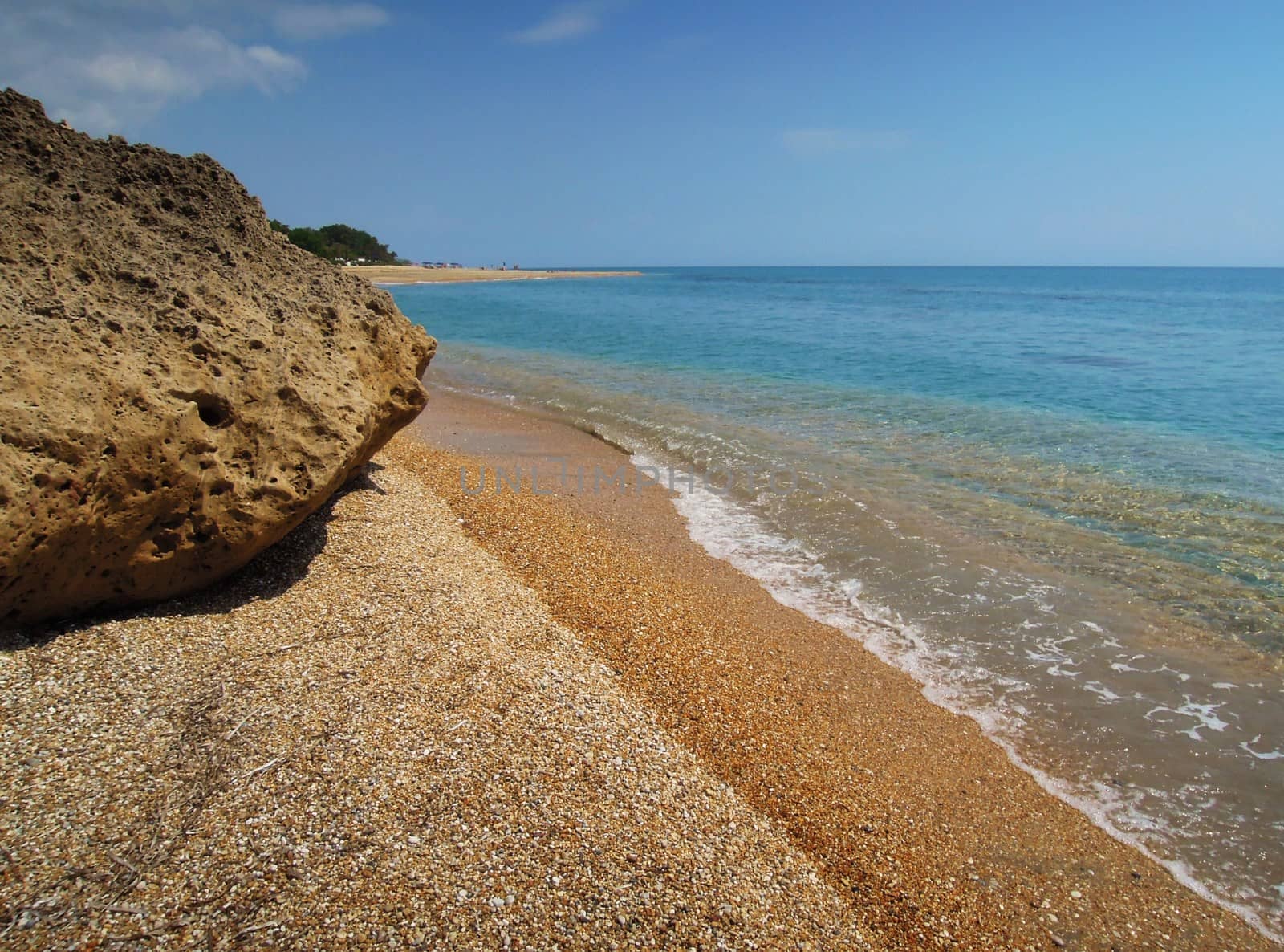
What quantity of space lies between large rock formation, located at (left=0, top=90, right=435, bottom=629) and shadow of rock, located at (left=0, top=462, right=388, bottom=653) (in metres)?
0.10

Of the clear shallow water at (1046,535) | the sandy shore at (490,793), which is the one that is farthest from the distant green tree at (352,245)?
the sandy shore at (490,793)

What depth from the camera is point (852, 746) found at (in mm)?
4797

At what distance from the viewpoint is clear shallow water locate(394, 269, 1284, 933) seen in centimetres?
490

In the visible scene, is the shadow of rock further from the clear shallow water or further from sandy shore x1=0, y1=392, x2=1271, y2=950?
the clear shallow water

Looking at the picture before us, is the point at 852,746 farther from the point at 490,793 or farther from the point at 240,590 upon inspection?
the point at 240,590

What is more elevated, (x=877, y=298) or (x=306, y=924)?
(x=877, y=298)

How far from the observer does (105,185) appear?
560 cm

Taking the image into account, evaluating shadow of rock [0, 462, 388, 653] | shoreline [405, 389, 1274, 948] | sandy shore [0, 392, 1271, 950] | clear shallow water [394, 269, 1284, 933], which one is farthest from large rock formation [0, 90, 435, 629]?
clear shallow water [394, 269, 1284, 933]

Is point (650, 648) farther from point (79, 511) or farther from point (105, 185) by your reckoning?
point (105, 185)

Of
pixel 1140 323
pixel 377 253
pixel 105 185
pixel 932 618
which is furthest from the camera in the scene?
pixel 377 253

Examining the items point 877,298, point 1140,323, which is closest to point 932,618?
point 1140,323

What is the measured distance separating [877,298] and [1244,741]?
211ft

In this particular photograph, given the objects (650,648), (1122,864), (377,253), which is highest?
(377,253)

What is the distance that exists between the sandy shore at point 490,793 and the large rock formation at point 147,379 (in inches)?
21.0
